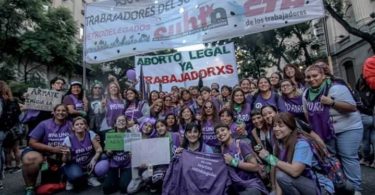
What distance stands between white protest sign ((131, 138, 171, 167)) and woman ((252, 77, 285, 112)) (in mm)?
1566

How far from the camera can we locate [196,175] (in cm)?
459

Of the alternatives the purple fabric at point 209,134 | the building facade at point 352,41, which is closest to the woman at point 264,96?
the purple fabric at point 209,134

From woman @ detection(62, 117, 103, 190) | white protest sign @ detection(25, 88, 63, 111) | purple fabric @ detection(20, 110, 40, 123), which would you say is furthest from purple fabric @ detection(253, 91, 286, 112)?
purple fabric @ detection(20, 110, 40, 123)

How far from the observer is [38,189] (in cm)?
548

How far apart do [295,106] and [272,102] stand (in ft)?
1.18

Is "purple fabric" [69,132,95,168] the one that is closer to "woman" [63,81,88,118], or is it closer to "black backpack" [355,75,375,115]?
"woman" [63,81,88,118]

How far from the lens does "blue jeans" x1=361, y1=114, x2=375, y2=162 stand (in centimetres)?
585

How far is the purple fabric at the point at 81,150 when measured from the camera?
5651 millimetres

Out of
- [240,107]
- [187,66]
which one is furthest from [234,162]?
[187,66]

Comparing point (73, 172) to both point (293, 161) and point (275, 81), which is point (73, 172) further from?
point (275, 81)

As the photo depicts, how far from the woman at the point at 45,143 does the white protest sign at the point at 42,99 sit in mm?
488

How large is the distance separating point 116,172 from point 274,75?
3207 mm

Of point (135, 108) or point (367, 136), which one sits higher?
point (135, 108)

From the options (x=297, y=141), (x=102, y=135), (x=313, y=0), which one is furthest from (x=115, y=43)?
(x=297, y=141)
